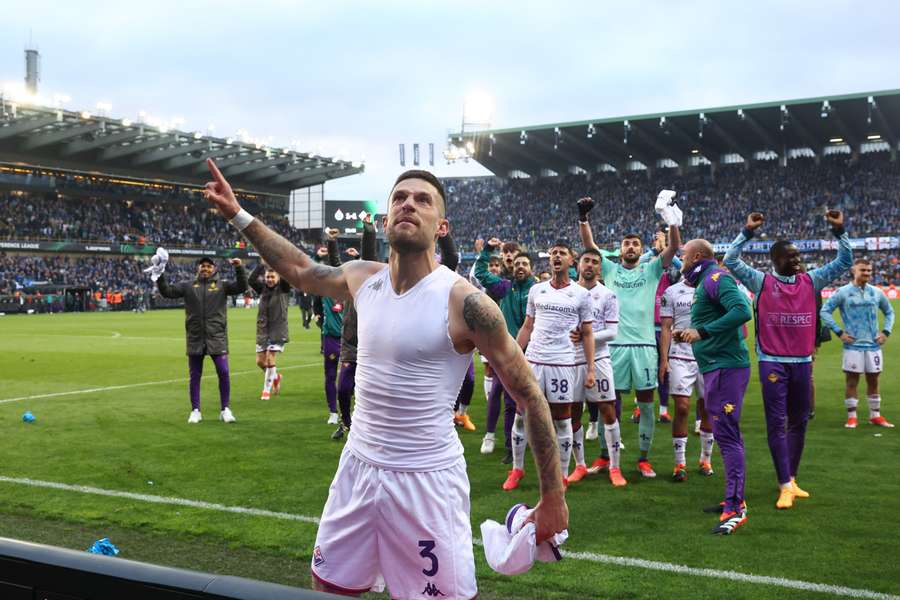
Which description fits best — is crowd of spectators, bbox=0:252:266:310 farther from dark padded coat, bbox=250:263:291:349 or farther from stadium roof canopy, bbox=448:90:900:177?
dark padded coat, bbox=250:263:291:349

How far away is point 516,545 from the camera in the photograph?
2467 millimetres

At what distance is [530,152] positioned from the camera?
59688 mm

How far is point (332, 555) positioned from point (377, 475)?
351 mm

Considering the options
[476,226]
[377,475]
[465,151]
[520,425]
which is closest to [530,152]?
[465,151]

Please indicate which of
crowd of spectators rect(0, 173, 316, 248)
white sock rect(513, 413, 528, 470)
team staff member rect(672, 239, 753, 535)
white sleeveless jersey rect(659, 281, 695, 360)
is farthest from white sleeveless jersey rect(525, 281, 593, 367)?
crowd of spectators rect(0, 173, 316, 248)

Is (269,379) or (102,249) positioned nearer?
(269,379)

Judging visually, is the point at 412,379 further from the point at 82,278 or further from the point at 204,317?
the point at 82,278

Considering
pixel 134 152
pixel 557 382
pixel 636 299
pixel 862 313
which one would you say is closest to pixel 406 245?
pixel 557 382

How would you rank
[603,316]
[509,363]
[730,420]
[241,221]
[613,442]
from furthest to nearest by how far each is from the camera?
[603,316] → [613,442] → [730,420] → [241,221] → [509,363]

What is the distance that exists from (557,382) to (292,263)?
4.11 metres

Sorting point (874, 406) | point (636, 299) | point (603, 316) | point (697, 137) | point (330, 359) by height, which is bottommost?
point (874, 406)

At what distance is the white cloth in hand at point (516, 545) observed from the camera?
246cm

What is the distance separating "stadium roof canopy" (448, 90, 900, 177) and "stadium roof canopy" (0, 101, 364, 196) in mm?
14599

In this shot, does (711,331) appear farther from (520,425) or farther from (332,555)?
(332,555)
